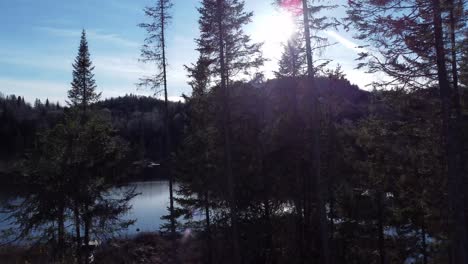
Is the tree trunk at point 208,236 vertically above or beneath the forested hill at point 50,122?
beneath

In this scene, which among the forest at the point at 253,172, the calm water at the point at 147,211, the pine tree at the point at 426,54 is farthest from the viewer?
the calm water at the point at 147,211

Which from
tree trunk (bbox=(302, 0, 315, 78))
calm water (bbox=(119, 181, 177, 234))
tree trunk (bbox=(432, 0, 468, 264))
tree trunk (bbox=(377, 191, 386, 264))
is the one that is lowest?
calm water (bbox=(119, 181, 177, 234))

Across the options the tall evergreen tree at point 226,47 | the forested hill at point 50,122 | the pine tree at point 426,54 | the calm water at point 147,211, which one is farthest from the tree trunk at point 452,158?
the forested hill at point 50,122

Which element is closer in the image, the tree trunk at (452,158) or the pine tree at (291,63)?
the tree trunk at (452,158)

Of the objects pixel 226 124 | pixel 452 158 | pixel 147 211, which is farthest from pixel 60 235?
pixel 147 211

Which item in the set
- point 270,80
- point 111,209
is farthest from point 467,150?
point 111,209

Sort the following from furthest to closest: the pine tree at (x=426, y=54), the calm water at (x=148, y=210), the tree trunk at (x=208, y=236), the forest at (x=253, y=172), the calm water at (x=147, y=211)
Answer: the calm water at (x=148, y=210), the calm water at (x=147, y=211), the tree trunk at (x=208, y=236), the forest at (x=253, y=172), the pine tree at (x=426, y=54)

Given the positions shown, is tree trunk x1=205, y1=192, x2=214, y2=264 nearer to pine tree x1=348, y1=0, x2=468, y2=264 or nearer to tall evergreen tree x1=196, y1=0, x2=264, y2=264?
tall evergreen tree x1=196, y1=0, x2=264, y2=264

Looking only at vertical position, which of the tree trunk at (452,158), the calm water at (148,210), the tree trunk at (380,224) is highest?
the tree trunk at (452,158)

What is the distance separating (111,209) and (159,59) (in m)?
6.97

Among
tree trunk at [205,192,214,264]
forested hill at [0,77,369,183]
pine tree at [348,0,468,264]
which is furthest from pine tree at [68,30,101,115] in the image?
pine tree at [348,0,468,264]

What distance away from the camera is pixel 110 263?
2177 centimetres

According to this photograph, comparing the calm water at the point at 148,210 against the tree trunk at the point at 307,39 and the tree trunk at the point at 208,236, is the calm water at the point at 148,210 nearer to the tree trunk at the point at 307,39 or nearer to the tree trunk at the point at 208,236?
the tree trunk at the point at 208,236

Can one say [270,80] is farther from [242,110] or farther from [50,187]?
[50,187]
